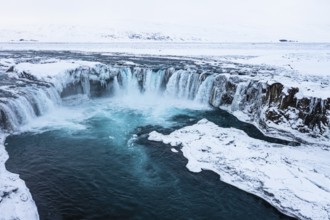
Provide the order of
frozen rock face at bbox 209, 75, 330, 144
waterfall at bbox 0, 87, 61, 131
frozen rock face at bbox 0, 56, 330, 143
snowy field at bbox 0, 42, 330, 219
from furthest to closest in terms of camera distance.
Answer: waterfall at bbox 0, 87, 61, 131 → frozen rock face at bbox 0, 56, 330, 143 → frozen rock face at bbox 209, 75, 330, 144 → snowy field at bbox 0, 42, 330, 219

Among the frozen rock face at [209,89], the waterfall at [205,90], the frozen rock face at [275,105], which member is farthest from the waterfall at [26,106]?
the frozen rock face at [275,105]

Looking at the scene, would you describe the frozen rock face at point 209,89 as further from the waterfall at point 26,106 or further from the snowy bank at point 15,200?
the snowy bank at point 15,200

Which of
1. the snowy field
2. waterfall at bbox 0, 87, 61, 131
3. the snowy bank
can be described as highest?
waterfall at bbox 0, 87, 61, 131

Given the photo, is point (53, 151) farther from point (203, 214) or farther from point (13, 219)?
point (203, 214)

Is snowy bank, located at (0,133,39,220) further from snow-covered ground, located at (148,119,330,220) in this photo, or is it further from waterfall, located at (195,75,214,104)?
waterfall, located at (195,75,214,104)

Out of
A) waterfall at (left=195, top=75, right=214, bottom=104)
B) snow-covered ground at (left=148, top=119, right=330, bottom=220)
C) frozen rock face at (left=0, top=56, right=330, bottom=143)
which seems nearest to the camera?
snow-covered ground at (left=148, top=119, right=330, bottom=220)

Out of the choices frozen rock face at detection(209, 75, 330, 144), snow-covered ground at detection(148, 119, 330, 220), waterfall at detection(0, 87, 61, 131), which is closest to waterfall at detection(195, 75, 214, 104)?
frozen rock face at detection(209, 75, 330, 144)
